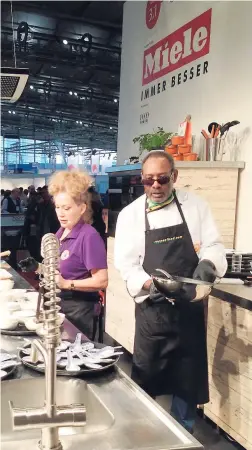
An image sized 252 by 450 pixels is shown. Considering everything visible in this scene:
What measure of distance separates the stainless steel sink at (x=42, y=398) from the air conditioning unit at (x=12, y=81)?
8.38 feet

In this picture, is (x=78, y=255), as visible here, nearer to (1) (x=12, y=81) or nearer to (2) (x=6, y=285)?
(2) (x=6, y=285)

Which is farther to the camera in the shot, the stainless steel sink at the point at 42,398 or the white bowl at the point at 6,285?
the white bowl at the point at 6,285

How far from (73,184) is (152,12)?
3.43 meters

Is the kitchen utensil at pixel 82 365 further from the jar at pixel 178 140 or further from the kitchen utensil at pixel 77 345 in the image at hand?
the jar at pixel 178 140

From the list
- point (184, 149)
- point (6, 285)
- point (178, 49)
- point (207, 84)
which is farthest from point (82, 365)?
point (178, 49)

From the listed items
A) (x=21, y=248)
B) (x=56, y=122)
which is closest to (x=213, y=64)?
(x=21, y=248)

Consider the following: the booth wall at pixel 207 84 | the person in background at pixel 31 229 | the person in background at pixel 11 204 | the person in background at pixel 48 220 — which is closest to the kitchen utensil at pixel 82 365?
the booth wall at pixel 207 84

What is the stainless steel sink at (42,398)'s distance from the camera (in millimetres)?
1403

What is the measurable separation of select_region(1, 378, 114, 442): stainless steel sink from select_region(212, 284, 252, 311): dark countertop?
1.34 meters

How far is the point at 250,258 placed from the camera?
10.3 ft

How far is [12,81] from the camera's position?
3.64 meters

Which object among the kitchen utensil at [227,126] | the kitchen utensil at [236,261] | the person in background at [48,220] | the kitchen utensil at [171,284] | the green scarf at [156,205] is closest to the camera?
the kitchen utensil at [171,284]

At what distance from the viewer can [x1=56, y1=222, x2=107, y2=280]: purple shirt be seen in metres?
2.50

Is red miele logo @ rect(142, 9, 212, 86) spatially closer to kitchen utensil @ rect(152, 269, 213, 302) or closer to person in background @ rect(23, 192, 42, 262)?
kitchen utensil @ rect(152, 269, 213, 302)
